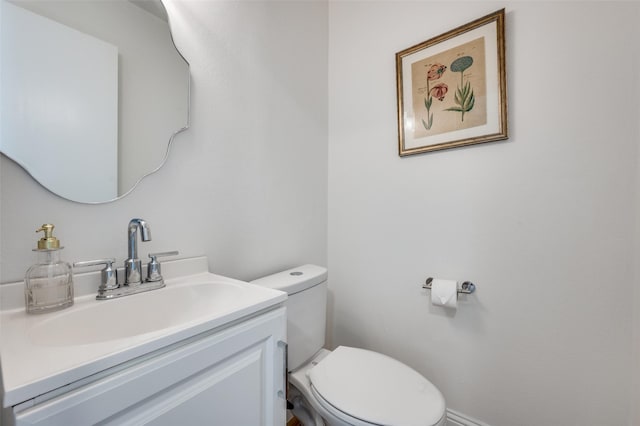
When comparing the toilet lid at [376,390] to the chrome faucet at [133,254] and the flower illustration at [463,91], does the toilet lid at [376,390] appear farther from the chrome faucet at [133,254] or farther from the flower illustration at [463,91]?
the flower illustration at [463,91]

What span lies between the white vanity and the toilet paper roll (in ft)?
2.35

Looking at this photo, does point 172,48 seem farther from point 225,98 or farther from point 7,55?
point 7,55

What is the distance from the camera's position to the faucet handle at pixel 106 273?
2.32 feet

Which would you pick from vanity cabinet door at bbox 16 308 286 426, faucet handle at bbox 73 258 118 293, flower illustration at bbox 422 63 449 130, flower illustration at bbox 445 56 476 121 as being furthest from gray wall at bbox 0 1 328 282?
flower illustration at bbox 445 56 476 121

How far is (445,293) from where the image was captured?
1.11 m

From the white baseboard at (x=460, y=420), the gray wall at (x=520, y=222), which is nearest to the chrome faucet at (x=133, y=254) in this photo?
the gray wall at (x=520, y=222)

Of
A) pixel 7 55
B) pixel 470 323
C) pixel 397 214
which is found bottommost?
pixel 470 323

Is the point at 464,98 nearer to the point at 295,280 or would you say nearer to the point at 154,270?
the point at 295,280

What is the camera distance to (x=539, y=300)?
1.01 metres

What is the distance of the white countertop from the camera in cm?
37

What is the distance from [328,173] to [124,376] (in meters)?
1.33

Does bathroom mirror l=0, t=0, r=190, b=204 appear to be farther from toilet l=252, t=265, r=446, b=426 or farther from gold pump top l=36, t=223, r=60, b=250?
toilet l=252, t=265, r=446, b=426

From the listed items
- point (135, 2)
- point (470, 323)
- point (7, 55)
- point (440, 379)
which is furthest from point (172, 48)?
point (440, 379)

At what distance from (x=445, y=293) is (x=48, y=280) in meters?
1.28
